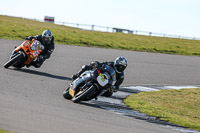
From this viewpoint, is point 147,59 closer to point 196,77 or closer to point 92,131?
point 196,77

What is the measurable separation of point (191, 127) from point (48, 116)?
3482 mm

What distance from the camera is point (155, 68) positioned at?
71.1 ft

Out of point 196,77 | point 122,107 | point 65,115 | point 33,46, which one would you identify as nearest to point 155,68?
point 196,77

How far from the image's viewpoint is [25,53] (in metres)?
14.9

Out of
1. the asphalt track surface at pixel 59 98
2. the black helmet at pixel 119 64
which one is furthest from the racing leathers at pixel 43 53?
the black helmet at pixel 119 64

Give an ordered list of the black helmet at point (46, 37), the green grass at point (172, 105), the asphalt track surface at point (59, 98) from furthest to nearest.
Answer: the black helmet at point (46, 37)
the green grass at point (172, 105)
the asphalt track surface at point (59, 98)

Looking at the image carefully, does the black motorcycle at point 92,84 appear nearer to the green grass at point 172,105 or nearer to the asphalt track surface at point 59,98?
the asphalt track surface at point 59,98

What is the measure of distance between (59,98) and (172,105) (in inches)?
142

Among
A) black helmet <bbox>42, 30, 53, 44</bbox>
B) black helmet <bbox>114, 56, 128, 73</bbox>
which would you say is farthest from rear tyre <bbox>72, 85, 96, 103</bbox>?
black helmet <bbox>42, 30, 53, 44</bbox>

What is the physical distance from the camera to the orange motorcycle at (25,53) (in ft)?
47.8

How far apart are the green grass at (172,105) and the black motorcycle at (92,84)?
1179 millimetres

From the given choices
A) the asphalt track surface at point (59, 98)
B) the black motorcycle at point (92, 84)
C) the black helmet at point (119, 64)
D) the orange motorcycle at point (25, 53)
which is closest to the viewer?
the asphalt track surface at point (59, 98)

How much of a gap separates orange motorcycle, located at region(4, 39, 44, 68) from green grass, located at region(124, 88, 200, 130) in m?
3.91

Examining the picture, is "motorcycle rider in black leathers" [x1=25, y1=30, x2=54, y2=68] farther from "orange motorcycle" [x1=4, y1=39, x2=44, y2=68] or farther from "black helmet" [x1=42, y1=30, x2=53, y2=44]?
"orange motorcycle" [x1=4, y1=39, x2=44, y2=68]
